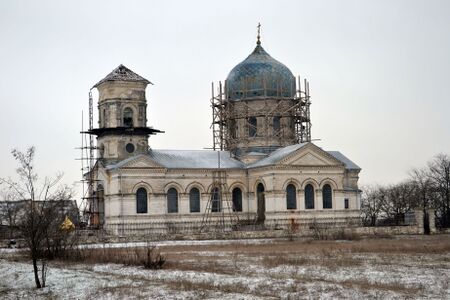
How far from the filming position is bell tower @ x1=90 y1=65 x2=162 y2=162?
1967 inches

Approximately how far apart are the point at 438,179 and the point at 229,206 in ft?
69.5

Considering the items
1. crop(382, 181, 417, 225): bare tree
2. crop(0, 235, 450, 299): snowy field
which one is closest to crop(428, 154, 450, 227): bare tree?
crop(382, 181, 417, 225): bare tree

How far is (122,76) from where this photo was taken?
1981 inches

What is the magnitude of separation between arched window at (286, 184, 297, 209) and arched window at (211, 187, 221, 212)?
4624 millimetres

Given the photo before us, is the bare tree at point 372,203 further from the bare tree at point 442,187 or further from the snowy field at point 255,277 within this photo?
the snowy field at point 255,277

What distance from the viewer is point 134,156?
158 ft

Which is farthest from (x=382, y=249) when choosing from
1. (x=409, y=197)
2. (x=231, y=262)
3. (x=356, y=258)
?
(x=409, y=197)

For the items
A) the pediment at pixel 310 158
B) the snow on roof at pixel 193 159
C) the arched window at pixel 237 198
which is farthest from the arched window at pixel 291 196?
the snow on roof at pixel 193 159

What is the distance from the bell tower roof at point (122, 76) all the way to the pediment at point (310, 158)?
1088 cm

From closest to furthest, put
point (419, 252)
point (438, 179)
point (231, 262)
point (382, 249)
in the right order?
point (231, 262)
point (419, 252)
point (382, 249)
point (438, 179)

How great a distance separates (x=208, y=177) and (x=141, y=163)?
4.91 metres

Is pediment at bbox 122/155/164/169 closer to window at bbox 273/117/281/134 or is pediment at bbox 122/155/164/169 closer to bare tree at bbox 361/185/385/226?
window at bbox 273/117/281/134

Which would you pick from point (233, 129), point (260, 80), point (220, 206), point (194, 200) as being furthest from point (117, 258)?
point (260, 80)

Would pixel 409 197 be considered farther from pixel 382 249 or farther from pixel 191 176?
pixel 382 249
